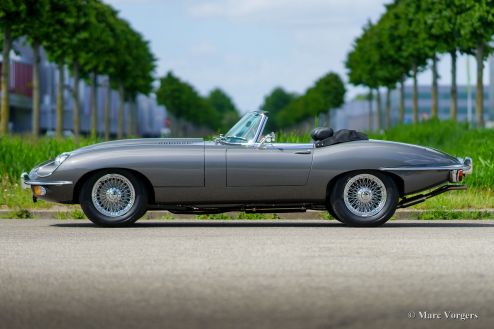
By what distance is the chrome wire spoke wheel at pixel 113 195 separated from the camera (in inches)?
476

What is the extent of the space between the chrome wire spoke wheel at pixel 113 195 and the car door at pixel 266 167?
115 centimetres

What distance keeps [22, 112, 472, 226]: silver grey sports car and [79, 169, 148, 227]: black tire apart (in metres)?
0.01

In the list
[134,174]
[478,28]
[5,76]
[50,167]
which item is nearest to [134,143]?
[134,174]

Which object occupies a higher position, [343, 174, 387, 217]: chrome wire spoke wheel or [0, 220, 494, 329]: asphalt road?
[343, 174, 387, 217]: chrome wire spoke wheel

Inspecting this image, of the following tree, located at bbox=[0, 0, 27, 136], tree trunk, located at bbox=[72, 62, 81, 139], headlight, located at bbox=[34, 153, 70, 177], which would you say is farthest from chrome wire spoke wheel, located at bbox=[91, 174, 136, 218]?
tree trunk, located at bbox=[72, 62, 81, 139]

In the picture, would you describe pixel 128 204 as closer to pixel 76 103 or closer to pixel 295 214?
pixel 295 214

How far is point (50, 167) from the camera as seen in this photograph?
12.2 m

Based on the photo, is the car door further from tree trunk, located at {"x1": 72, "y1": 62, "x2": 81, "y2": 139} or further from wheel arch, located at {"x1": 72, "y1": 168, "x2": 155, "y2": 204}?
tree trunk, located at {"x1": 72, "y1": 62, "x2": 81, "y2": 139}

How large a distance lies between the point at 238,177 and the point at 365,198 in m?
1.49

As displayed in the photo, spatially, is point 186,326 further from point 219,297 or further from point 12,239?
point 12,239

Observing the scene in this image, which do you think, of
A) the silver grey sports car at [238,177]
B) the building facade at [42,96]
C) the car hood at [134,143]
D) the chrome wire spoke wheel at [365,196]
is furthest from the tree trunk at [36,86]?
the building facade at [42,96]

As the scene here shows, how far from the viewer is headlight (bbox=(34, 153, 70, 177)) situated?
12.1 metres

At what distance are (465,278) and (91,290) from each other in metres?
2.74

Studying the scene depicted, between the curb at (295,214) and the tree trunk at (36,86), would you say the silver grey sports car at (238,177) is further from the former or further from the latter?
the tree trunk at (36,86)
